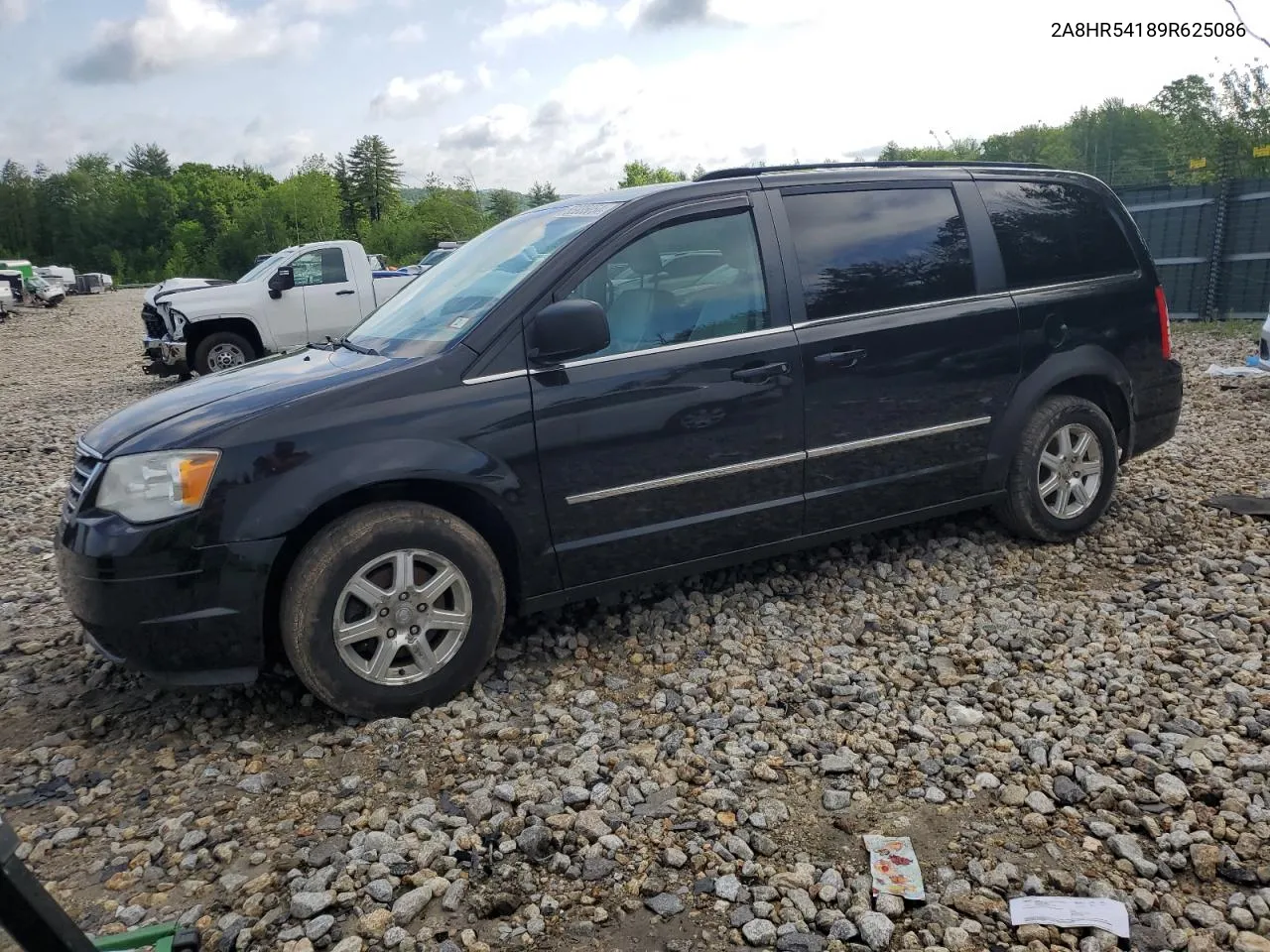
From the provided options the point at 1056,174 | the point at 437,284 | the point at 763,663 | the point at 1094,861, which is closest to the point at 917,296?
the point at 1056,174

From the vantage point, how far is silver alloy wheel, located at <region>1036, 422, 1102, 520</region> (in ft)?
16.3

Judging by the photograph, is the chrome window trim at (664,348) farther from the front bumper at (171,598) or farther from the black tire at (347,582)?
the front bumper at (171,598)

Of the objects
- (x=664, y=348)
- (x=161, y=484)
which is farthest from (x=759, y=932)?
(x=161, y=484)

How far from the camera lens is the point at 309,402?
11.4 feet

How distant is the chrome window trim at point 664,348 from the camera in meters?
3.76

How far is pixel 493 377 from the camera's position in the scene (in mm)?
3664

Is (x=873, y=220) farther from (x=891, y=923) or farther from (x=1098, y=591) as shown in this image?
(x=891, y=923)

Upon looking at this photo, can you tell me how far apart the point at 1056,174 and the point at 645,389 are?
9.44 feet

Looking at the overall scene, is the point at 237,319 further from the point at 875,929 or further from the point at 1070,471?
the point at 875,929

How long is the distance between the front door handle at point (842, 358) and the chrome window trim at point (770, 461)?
35cm

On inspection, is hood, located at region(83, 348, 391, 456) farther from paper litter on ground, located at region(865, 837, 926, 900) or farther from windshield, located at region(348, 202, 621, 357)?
paper litter on ground, located at region(865, 837, 926, 900)

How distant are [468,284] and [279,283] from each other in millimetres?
10066

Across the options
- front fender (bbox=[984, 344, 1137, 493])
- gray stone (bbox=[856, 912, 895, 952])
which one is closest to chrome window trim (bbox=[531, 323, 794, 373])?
front fender (bbox=[984, 344, 1137, 493])

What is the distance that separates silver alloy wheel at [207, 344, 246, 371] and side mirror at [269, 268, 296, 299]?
35.7 inches
